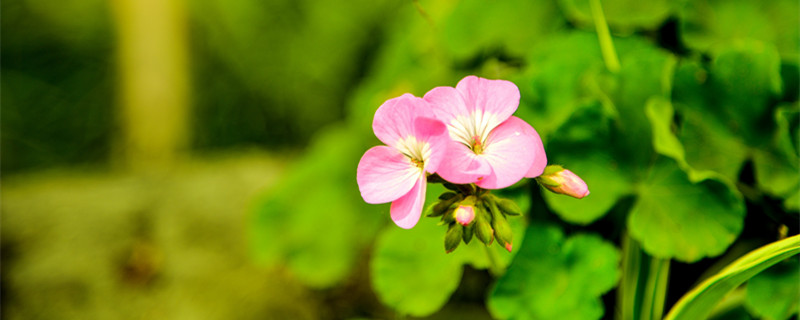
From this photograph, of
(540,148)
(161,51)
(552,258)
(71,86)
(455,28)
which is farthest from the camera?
(71,86)

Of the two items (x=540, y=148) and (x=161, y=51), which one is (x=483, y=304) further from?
(x=161, y=51)

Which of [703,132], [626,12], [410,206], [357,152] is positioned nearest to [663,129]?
[703,132]

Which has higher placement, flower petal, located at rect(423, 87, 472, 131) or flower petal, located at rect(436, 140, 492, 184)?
flower petal, located at rect(423, 87, 472, 131)

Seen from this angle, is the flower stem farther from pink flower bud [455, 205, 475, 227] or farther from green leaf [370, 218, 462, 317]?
pink flower bud [455, 205, 475, 227]

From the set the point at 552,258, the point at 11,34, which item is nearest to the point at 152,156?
the point at 11,34

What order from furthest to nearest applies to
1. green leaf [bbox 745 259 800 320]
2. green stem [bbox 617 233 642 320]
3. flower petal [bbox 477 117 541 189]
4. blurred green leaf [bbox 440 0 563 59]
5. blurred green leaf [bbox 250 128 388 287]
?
1. blurred green leaf [bbox 250 128 388 287]
2. blurred green leaf [bbox 440 0 563 59]
3. green stem [bbox 617 233 642 320]
4. green leaf [bbox 745 259 800 320]
5. flower petal [bbox 477 117 541 189]

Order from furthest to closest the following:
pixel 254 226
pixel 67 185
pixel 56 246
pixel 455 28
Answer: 1. pixel 67 185
2. pixel 56 246
3. pixel 254 226
4. pixel 455 28

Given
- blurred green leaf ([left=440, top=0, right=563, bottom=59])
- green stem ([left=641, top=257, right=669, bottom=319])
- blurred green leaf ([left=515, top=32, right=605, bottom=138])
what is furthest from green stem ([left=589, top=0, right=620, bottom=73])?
green stem ([left=641, top=257, right=669, bottom=319])

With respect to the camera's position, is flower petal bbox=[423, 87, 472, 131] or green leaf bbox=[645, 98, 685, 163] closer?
flower petal bbox=[423, 87, 472, 131]
